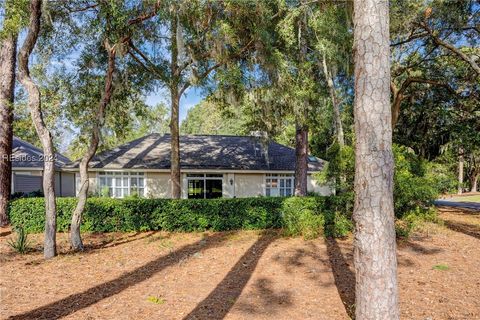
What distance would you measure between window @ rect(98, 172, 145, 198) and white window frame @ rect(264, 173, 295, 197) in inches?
259

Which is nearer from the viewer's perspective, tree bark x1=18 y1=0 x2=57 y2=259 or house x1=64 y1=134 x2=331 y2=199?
tree bark x1=18 y1=0 x2=57 y2=259

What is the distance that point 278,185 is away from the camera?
1742 cm

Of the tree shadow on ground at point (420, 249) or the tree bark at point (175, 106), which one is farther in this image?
the tree bark at point (175, 106)

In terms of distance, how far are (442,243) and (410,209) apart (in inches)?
44.6

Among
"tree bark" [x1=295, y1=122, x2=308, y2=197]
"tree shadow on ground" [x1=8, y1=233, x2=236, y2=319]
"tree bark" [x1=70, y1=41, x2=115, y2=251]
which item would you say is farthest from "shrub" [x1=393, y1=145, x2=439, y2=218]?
"tree bark" [x1=70, y1=41, x2=115, y2=251]

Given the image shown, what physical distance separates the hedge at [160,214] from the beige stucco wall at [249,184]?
6.43 meters

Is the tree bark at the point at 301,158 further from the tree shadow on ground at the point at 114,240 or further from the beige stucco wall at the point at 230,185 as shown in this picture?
the tree shadow on ground at the point at 114,240

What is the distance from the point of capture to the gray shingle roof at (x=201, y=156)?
16781mm

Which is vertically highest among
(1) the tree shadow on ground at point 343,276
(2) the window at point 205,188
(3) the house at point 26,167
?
(3) the house at point 26,167

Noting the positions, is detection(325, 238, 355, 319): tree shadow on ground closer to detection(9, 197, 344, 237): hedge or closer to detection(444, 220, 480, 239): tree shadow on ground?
detection(9, 197, 344, 237): hedge

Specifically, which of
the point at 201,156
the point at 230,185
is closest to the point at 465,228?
the point at 230,185

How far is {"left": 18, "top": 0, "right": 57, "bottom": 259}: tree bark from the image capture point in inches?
293

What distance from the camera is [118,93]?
464 inches

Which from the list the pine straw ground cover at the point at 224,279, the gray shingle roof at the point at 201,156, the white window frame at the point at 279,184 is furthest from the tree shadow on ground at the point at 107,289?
the white window frame at the point at 279,184
